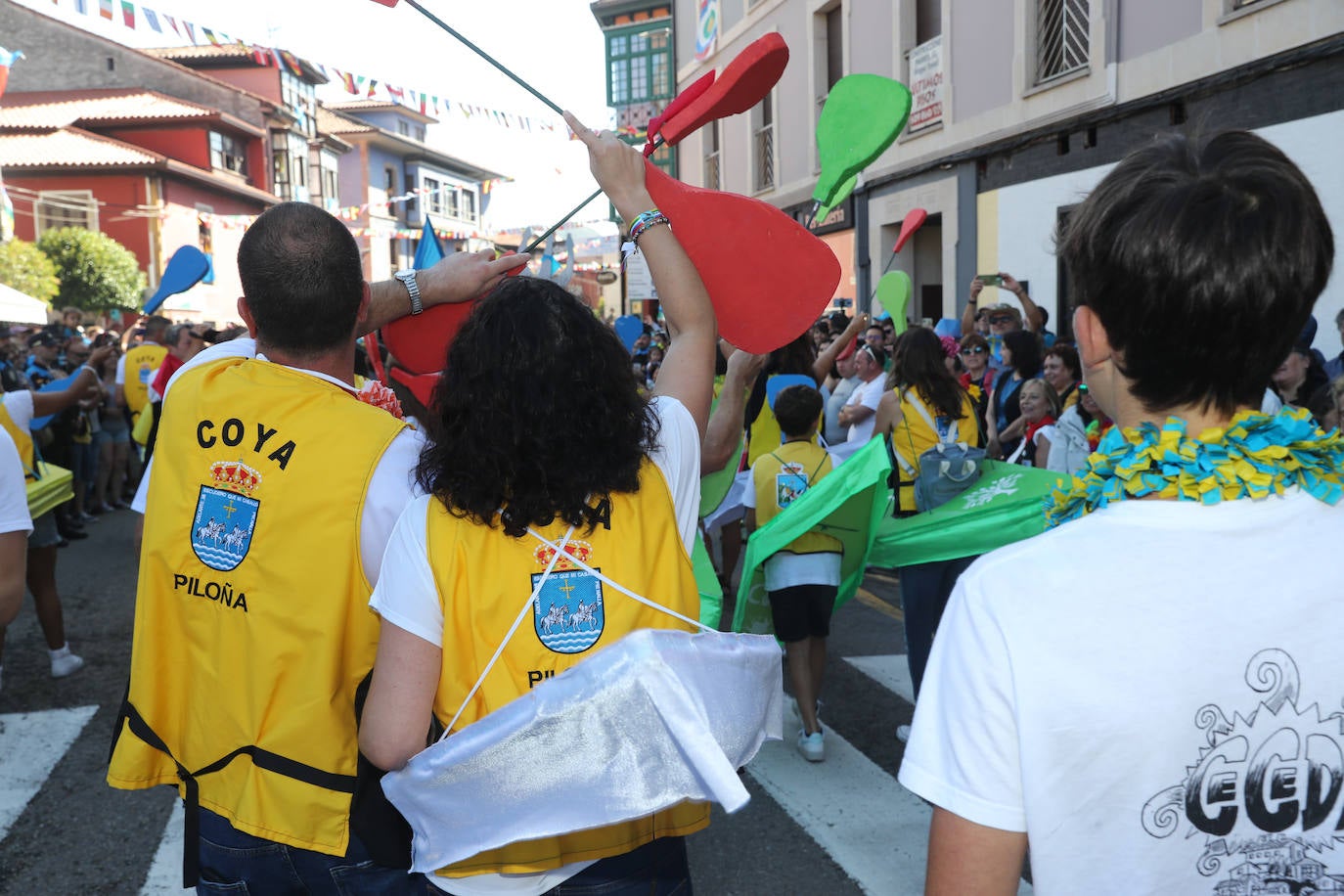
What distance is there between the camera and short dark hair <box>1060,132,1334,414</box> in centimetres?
115

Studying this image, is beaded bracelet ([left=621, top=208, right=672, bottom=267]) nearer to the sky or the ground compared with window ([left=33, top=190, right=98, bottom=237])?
nearer to the ground

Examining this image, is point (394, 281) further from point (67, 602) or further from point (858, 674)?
point (67, 602)

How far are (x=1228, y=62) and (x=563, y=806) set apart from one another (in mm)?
9655

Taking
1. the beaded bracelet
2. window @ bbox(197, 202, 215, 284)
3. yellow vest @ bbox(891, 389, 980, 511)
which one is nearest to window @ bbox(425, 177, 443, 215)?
window @ bbox(197, 202, 215, 284)

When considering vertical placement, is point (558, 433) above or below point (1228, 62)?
below

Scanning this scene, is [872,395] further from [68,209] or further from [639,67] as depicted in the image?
[68,209]

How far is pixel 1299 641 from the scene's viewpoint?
3.85 feet

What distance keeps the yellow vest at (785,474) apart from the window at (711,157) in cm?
2032

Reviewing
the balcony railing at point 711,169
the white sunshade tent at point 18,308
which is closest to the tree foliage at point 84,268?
the white sunshade tent at point 18,308

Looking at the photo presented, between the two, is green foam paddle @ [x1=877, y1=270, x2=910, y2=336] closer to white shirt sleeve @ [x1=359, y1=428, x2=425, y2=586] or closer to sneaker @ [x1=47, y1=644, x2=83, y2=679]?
sneaker @ [x1=47, y1=644, x2=83, y2=679]

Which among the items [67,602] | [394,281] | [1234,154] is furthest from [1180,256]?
[67,602]

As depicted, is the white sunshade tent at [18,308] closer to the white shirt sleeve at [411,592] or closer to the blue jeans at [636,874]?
the white shirt sleeve at [411,592]

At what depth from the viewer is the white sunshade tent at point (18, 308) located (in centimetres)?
1453

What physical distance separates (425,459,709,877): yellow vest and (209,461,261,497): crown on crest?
44 cm
